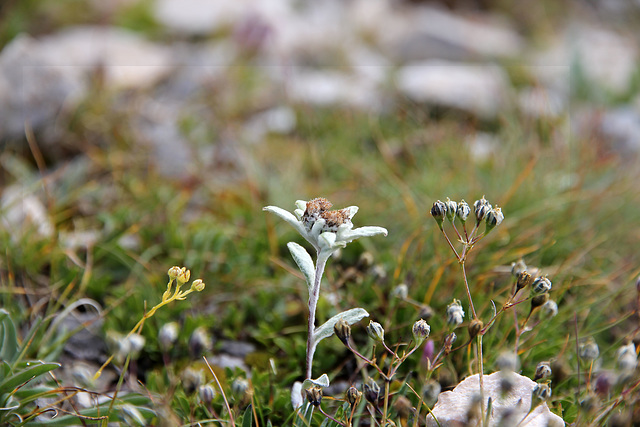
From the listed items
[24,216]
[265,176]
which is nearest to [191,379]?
[24,216]

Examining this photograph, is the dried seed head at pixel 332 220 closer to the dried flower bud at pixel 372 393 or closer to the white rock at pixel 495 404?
the dried flower bud at pixel 372 393

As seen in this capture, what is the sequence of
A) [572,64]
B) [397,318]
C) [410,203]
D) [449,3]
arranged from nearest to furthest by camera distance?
1. [397,318]
2. [410,203]
3. [572,64]
4. [449,3]

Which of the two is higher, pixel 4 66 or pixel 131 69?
pixel 4 66

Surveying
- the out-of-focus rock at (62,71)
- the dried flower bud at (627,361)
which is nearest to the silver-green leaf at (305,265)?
the dried flower bud at (627,361)

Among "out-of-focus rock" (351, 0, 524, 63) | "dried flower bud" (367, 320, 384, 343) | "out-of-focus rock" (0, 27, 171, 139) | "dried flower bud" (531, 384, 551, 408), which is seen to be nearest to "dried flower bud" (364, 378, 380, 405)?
"dried flower bud" (367, 320, 384, 343)

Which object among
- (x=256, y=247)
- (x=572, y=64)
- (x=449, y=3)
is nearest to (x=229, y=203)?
(x=256, y=247)

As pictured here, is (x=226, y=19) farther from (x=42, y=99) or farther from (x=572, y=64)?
(x=572, y=64)
